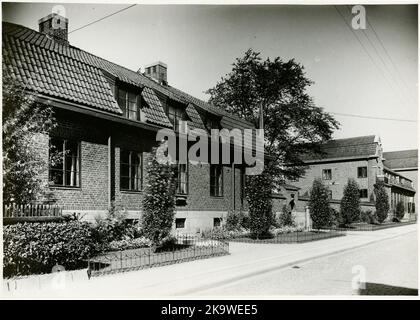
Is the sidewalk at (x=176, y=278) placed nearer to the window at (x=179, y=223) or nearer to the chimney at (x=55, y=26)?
the window at (x=179, y=223)

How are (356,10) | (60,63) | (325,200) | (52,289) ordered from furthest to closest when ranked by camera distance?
1. (325,200)
2. (60,63)
3. (356,10)
4. (52,289)

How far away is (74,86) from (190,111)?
8.15m

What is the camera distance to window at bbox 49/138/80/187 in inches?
519

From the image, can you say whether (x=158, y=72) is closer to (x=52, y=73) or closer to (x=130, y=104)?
(x=130, y=104)

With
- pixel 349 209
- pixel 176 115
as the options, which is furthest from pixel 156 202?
pixel 349 209

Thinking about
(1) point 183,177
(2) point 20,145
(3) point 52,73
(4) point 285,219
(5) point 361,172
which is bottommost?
(4) point 285,219

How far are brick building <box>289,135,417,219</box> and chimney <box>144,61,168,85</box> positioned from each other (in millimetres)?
28360

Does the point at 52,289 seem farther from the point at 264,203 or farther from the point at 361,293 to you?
the point at 264,203

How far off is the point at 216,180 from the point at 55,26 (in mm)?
11283

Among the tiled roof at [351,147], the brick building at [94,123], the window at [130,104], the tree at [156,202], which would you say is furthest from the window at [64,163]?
the tiled roof at [351,147]

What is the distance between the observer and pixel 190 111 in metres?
21.0

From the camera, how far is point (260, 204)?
62.0 feet
